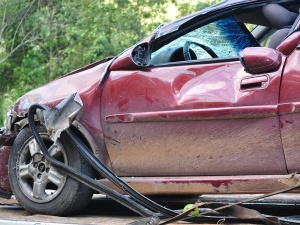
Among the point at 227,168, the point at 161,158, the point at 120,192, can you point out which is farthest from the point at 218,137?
the point at 120,192

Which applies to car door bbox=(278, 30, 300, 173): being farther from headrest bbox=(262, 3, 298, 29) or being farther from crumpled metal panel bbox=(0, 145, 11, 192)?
crumpled metal panel bbox=(0, 145, 11, 192)

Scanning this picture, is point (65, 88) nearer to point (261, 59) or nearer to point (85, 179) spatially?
point (85, 179)

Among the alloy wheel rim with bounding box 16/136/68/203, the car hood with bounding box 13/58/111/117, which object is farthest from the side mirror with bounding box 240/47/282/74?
the alloy wheel rim with bounding box 16/136/68/203

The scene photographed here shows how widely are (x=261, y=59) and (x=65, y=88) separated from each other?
1608 millimetres

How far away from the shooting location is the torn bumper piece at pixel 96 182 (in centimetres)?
351

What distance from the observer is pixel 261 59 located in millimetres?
3779

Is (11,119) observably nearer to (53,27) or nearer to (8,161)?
(8,161)

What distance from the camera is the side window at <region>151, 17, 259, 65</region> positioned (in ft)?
15.4

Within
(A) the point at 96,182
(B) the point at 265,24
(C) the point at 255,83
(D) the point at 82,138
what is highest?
(B) the point at 265,24

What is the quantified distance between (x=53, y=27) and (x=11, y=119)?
2059 centimetres

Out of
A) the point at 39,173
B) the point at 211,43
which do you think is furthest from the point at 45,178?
the point at 211,43

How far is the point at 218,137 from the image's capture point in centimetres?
393

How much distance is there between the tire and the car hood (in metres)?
0.21

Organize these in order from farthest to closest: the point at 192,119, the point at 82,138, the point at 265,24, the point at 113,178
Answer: the point at 265,24
the point at 82,138
the point at 113,178
the point at 192,119
